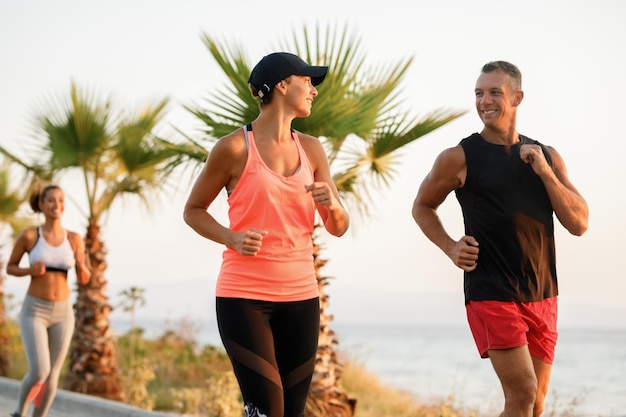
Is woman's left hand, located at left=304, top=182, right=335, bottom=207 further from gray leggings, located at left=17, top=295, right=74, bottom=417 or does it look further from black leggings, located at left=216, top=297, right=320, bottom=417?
gray leggings, located at left=17, top=295, right=74, bottom=417

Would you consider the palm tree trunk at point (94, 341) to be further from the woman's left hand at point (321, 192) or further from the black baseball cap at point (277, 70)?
the woman's left hand at point (321, 192)

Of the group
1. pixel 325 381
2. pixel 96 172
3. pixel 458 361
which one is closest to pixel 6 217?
pixel 96 172

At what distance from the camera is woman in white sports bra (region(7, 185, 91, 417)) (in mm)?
7539

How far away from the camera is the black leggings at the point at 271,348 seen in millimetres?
4086

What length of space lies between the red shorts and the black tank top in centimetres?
4

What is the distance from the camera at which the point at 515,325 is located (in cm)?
440

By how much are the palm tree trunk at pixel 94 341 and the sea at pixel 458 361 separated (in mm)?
3150

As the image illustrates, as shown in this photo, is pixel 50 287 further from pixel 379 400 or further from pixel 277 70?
pixel 379 400

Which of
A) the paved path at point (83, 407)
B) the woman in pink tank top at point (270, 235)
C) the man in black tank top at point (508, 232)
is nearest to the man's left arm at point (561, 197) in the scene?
the man in black tank top at point (508, 232)

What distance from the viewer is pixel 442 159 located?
182 inches

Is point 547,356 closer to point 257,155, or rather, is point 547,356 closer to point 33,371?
point 257,155

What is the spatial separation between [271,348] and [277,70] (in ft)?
4.05

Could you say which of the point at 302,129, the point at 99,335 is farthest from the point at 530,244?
the point at 99,335

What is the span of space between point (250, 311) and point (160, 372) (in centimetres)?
1054
